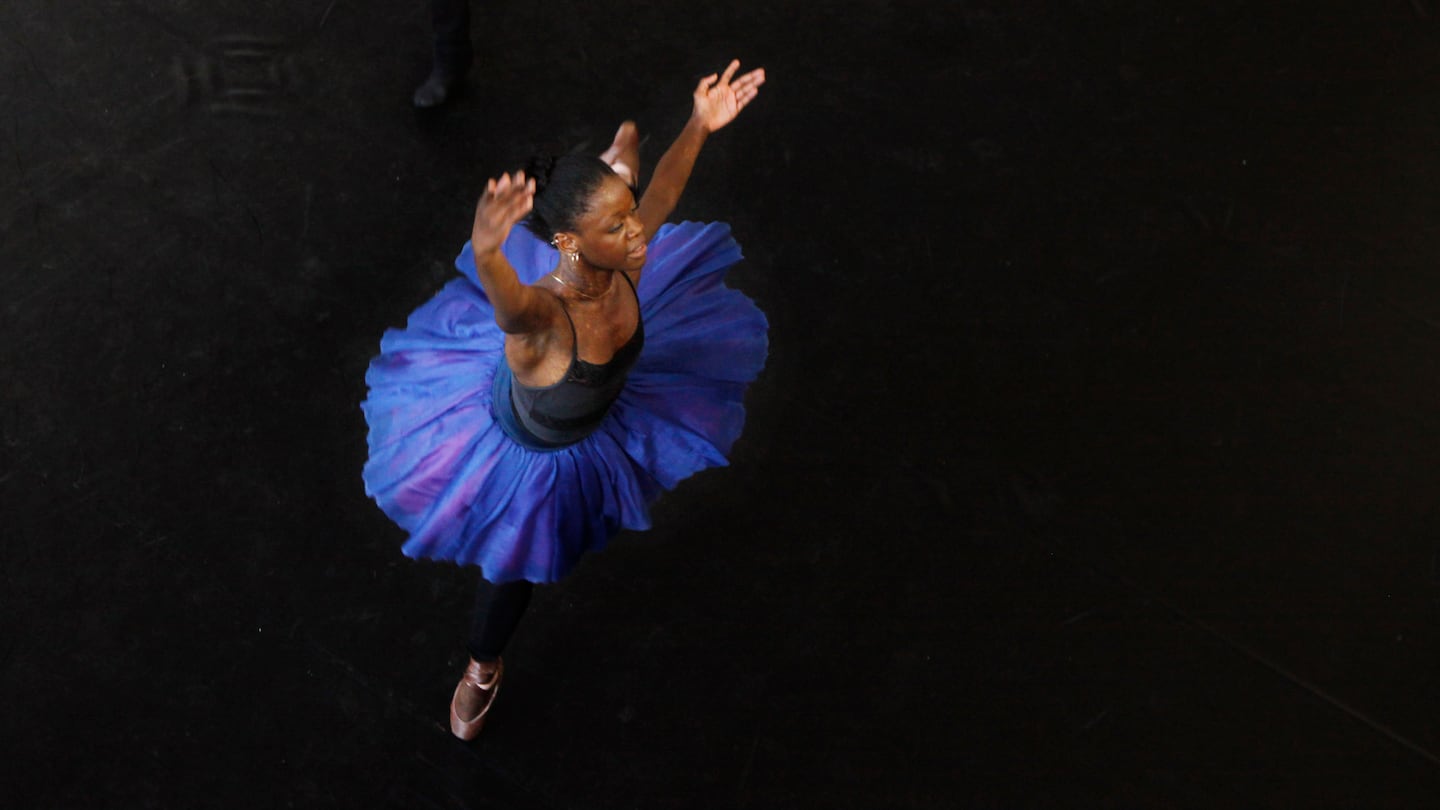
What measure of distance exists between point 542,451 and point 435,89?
5.25ft

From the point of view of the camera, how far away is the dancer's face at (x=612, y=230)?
2.12m

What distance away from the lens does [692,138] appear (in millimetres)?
2490

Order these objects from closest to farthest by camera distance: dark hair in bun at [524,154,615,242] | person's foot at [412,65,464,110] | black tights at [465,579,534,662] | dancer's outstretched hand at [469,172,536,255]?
dancer's outstretched hand at [469,172,536,255] → dark hair in bun at [524,154,615,242] → black tights at [465,579,534,662] → person's foot at [412,65,464,110]

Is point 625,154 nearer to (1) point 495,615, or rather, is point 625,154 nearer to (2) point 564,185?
(2) point 564,185

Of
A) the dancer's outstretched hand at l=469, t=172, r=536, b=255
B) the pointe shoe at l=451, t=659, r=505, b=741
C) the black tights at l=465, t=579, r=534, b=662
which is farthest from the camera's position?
the pointe shoe at l=451, t=659, r=505, b=741

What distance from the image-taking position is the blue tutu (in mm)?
2586

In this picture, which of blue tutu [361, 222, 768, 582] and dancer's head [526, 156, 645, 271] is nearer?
dancer's head [526, 156, 645, 271]

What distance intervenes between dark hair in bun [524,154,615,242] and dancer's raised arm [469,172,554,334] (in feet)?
0.11

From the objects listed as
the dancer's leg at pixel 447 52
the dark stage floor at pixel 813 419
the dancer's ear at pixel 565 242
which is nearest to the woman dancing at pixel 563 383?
the dancer's ear at pixel 565 242

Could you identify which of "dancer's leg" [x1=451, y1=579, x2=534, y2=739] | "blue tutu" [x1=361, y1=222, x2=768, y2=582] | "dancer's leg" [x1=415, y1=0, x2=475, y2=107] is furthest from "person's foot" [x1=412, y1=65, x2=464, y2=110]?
"dancer's leg" [x1=451, y1=579, x2=534, y2=739]

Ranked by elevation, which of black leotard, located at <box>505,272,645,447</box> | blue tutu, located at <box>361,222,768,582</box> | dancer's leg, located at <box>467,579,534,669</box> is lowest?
dancer's leg, located at <box>467,579,534,669</box>

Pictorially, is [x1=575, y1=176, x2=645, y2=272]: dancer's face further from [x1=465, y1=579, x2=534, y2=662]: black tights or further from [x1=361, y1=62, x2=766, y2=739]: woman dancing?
[x1=465, y1=579, x2=534, y2=662]: black tights

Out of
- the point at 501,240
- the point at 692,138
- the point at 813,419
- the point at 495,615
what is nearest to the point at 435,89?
the point at 813,419

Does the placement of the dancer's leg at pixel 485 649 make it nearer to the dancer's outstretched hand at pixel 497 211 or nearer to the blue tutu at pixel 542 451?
the blue tutu at pixel 542 451
